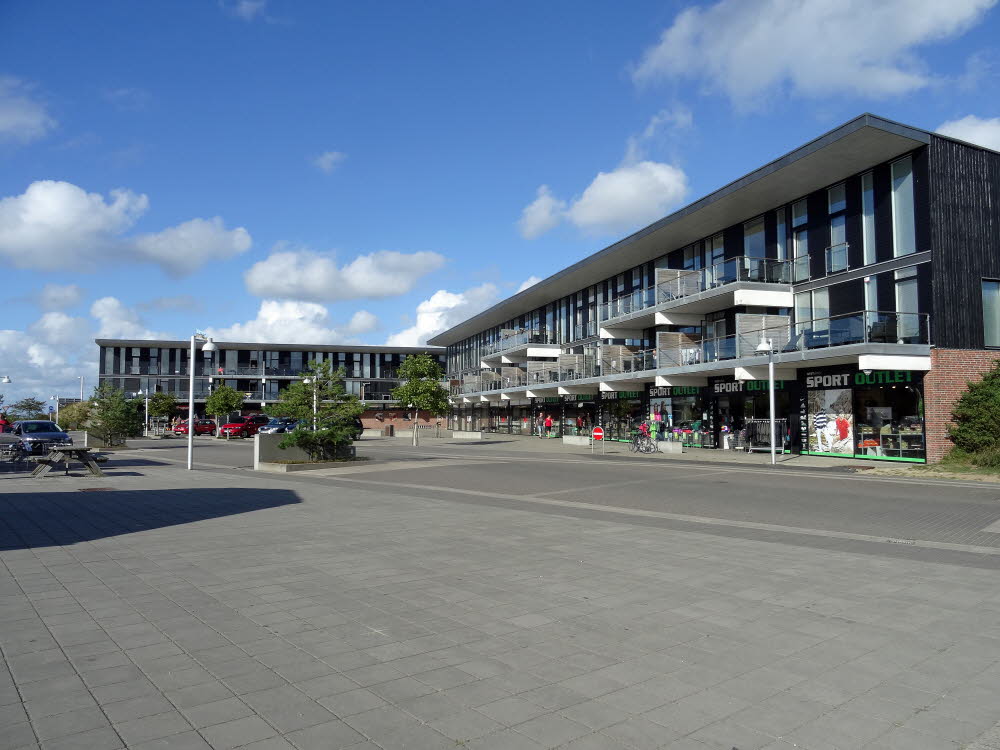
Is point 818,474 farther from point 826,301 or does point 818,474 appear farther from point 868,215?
point 868,215

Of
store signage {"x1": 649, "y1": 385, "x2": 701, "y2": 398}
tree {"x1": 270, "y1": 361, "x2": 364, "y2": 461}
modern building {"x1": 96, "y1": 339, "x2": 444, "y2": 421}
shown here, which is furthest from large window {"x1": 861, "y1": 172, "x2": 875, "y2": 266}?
modern building {"x1": 96, "y1": 339, "x2": 444, "y2": 421}

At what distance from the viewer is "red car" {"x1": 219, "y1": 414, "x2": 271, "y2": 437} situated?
52.7 meters

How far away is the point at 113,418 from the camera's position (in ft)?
118

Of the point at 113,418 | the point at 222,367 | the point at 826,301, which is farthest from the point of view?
the point at 222,367

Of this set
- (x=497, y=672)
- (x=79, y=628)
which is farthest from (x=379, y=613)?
(x=79, y=628)

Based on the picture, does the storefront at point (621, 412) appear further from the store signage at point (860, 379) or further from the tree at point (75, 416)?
the tree at point (75, 416)

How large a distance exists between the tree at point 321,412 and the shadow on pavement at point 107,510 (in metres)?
7.53

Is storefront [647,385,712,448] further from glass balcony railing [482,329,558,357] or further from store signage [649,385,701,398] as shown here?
glass balcony railing [482,329,558,357]

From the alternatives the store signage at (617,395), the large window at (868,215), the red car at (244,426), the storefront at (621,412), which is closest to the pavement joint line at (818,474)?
the large window at (868,215)

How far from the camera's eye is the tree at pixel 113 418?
36062mm

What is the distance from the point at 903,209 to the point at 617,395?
2109 centimetres

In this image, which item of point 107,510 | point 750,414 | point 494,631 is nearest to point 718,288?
point 750,414

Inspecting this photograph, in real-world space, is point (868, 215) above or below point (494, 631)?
above

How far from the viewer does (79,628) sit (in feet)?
17.7
